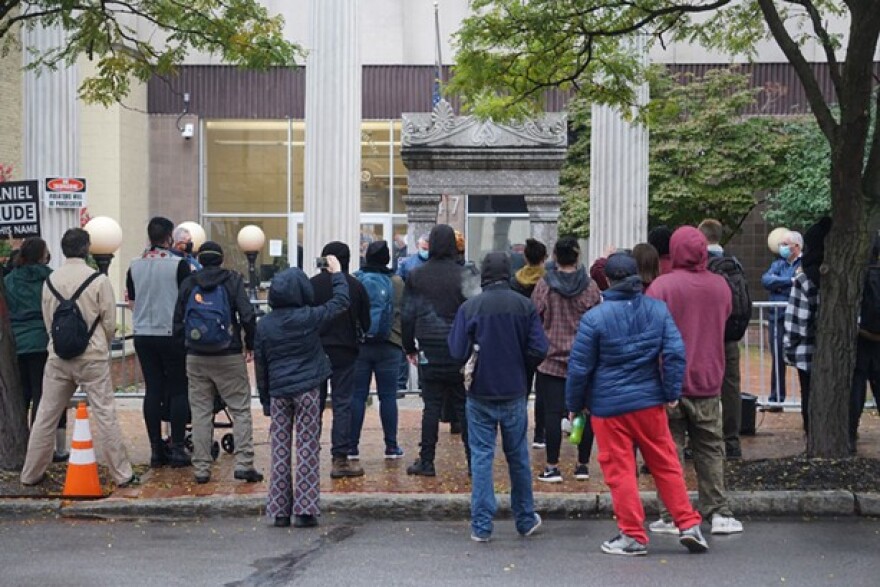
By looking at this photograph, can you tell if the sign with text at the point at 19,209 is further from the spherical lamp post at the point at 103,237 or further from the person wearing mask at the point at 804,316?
the person wearing mask at the point at 804,316

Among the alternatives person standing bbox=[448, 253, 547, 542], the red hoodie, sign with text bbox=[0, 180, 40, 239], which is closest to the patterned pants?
person standing bbox=[448, 253, 547, 542]

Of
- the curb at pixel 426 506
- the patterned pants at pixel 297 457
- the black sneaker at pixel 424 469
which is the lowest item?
the curb at pixel 426 506

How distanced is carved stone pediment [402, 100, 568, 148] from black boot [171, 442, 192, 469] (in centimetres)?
586

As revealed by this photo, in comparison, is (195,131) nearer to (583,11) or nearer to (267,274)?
(267,274)

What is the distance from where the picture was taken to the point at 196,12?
1218 centimetres

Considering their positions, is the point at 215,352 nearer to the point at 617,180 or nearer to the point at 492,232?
the point at 617,180

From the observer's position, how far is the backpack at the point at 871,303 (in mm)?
11102

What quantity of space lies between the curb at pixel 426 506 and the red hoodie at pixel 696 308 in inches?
50.2

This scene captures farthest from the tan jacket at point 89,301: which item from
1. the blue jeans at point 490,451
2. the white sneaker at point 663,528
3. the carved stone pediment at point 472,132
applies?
the carved stone pediment at point 472,132

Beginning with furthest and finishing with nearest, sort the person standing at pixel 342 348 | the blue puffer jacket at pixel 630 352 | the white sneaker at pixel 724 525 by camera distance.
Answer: the person standing at pixel 342 348 < the white sneaker at pixel 724 525 < the blue puffer jacket at pixel 630 352

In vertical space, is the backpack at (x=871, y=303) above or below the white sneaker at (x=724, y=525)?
above

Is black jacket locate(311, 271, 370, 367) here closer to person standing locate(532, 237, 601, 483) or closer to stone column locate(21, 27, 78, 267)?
person standing locate(532, 237, 601, 483)

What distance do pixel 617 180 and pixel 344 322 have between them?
7.21m

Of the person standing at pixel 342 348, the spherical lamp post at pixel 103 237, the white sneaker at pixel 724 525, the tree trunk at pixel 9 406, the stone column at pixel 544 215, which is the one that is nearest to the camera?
the white sneaker at pixel 724 525
